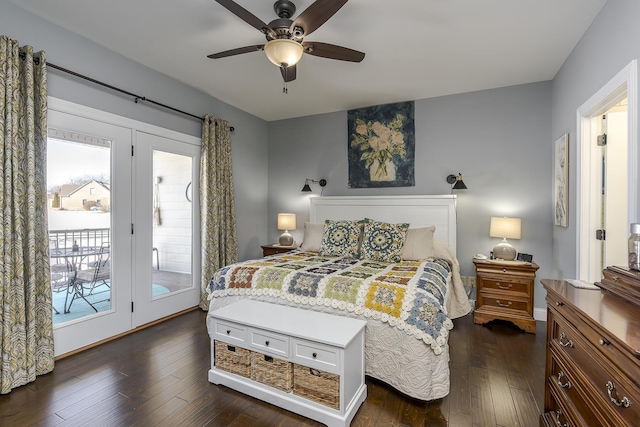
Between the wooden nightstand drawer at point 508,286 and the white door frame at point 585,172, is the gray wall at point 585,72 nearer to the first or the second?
the white door frame at point 585,172

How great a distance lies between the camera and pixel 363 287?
219 centimetres

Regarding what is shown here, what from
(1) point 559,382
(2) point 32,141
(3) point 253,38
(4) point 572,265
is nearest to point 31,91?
(2) point 32,141

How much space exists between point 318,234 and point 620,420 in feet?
9.98

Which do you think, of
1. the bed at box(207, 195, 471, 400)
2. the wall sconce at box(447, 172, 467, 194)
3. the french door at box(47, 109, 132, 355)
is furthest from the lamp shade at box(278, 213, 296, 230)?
the wall sconce at box(447, 172, 467, 194)

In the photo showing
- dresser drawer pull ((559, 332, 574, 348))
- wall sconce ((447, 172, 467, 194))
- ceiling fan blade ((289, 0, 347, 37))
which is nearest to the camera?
dresser drawer pull ((559, 332, 574, 348))

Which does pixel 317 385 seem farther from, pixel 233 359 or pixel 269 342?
pixel 233 359

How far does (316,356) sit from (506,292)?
2461mm

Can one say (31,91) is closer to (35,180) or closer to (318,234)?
(35,180)

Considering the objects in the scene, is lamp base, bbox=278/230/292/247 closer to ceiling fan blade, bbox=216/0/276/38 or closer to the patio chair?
the patio chair

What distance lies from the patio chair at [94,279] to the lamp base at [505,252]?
4.09m

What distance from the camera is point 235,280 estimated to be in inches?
105

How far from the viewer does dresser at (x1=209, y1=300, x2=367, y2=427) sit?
5.74 ft

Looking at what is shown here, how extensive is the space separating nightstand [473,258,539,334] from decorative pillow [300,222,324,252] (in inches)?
71.3

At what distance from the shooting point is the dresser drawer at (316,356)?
174cm
